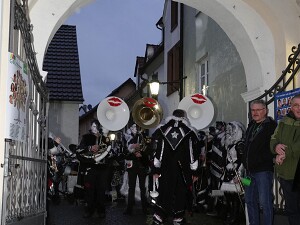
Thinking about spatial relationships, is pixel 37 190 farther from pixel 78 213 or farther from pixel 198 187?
pixel 198 187

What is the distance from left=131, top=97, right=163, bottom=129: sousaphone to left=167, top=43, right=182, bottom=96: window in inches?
252

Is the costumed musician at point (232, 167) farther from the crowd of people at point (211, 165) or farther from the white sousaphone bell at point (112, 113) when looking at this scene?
the white sousaphone bell at point (112, 113)

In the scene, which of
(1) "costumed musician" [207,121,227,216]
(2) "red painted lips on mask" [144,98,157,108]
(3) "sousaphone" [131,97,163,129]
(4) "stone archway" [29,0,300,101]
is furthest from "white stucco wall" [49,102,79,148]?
(4) "stone archway" [29,0,300,101]

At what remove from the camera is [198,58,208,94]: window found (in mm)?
17377

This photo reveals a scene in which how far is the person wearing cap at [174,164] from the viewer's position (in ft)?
30.7

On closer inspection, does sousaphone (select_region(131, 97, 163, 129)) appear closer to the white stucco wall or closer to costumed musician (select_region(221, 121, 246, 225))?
costumed musician (select_region(221, 121, 246, 225))

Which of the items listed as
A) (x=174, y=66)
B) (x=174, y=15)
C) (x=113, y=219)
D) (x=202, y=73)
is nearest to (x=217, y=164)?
(x=113, y=219)

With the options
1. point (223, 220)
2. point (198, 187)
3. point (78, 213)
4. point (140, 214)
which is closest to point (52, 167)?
point (78, 213)

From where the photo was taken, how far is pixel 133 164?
40.0ft

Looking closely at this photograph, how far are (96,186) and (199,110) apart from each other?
3.39 m

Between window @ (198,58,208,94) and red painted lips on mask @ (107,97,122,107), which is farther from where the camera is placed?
window @ (198,58,208,94)

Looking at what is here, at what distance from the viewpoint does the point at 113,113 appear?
44.3 feet

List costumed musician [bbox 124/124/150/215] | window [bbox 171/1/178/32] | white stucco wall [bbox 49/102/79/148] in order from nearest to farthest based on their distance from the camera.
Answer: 1. costumed musician [bbox 124/124/150/215]
2. window [bbox 171/1/178/32]
3. white stucco wall [bbox 49/102/79/148]

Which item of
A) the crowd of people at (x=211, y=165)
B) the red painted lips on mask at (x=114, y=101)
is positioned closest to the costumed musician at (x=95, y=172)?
the crowd of people at (x=211, y=165)
